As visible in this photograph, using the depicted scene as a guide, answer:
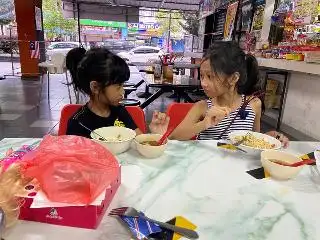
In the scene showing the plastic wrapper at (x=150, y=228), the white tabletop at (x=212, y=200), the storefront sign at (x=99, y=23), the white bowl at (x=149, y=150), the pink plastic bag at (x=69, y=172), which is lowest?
the white tabletop at (x=212, y=200)

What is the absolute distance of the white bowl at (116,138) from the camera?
1.08 m

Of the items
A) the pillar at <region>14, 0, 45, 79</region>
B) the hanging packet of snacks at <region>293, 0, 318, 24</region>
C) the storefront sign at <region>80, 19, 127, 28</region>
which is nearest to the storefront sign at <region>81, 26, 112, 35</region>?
the storefront sign at <region>80, 19, 127, 28</region>

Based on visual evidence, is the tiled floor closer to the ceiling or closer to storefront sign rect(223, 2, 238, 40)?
storefront sign rect(223, 2, 238, 40)

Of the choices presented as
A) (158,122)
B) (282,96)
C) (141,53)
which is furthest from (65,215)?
(141,53)

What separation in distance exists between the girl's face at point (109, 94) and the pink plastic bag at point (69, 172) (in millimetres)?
774

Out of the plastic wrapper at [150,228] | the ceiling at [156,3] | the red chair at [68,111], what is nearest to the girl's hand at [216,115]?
the plastic wrapper at [150,228]

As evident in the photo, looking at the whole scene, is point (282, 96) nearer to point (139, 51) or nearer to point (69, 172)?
point (69, 172)

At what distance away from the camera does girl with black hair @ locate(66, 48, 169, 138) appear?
1.43 m

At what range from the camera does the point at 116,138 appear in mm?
1207

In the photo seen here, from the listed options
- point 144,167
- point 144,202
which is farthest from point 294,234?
point 144,167

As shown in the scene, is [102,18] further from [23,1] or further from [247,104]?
[247,104]

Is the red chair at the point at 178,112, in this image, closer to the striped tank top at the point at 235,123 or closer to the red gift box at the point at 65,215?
the striped tank top at the point at 235,123

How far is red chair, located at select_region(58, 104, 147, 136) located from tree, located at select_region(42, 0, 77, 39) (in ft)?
57.1

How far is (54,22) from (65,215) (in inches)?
794
